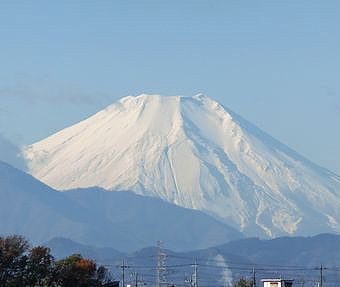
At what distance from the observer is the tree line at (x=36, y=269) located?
343 ft

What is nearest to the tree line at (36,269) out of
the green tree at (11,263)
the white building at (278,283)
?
the green tree at (11,263)

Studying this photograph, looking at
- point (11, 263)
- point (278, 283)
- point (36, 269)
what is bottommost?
point (36, 269)

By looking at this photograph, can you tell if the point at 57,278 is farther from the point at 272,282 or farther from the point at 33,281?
the point at 272,282

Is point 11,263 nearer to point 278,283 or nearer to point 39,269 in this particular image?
point 39,269

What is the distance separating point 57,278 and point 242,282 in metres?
39.5

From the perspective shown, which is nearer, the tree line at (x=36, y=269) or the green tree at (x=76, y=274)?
the tree line at (x=36, y=269)

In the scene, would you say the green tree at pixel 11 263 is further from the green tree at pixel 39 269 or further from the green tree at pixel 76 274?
the green tree at pixel 76 274

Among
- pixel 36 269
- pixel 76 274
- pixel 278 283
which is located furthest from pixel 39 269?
pixel 278 283

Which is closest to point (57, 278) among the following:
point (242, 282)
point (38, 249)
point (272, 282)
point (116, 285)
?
point (38, 249)

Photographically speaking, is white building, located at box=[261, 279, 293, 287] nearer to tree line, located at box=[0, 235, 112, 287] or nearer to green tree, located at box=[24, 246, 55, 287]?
tree line, located at box=[0, 235, 112, 287]

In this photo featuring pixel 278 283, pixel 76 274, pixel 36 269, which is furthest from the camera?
pixel 278 283

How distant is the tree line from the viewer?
10469cm

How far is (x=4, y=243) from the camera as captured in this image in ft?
349

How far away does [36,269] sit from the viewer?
350ft
